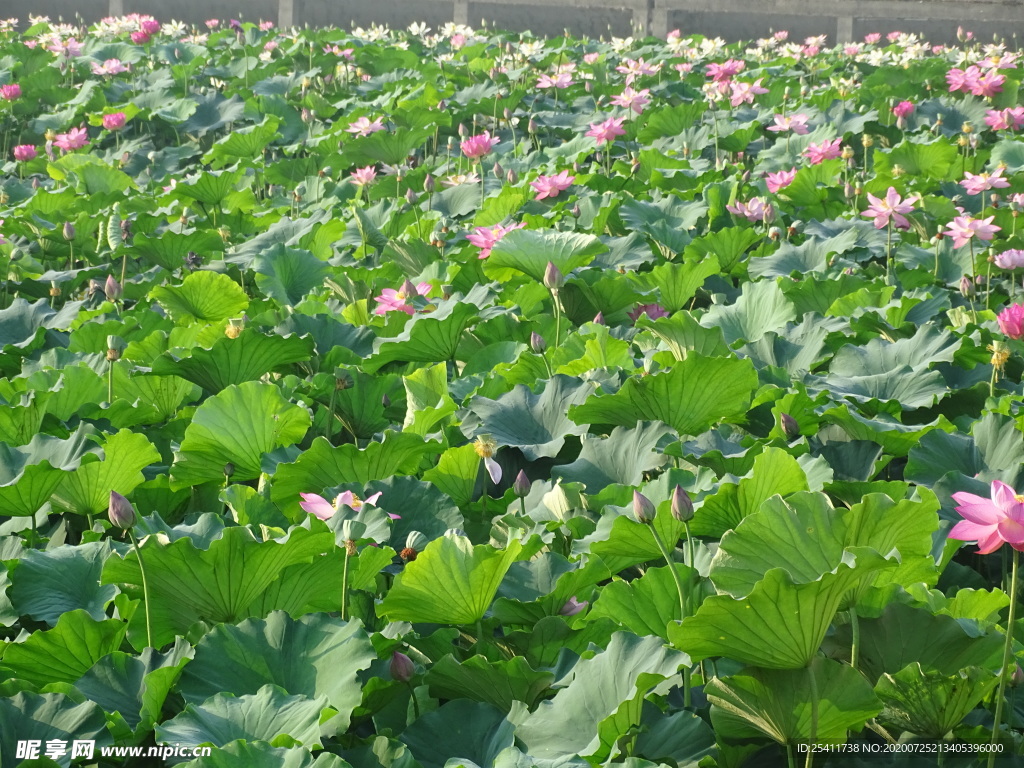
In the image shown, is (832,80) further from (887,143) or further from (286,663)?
(286,663)

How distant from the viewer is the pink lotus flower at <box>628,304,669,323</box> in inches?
97.4

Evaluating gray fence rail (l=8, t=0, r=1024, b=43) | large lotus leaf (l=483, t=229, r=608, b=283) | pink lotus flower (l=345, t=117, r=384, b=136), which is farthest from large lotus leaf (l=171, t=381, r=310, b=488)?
gray fence rail (l=8, t=0, r=1024, b=43)

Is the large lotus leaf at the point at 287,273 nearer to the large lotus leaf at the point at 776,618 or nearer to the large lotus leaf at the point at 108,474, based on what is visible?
the large lotus leaf at the point at 108,474

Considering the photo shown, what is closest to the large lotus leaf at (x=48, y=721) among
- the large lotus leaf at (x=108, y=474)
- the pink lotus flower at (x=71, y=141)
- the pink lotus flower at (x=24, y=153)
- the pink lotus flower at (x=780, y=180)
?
the large lotus leaf at (x=108, y=474)

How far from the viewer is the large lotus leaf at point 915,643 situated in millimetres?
1101

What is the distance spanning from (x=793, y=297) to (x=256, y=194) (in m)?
2.50

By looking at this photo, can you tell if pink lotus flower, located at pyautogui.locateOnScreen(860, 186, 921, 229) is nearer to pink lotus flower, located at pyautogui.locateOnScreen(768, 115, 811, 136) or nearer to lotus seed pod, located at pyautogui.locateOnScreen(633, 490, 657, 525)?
pink lotus flower, located at pyautogui.locateOnScreen(768, 115, 811, 136)

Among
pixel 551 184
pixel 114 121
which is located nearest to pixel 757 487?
pixel 551 184

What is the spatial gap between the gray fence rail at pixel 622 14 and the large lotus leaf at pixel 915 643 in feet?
28.4

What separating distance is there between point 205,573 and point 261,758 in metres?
0.36

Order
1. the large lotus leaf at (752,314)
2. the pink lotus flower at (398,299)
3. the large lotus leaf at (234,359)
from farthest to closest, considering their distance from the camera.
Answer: the pink lotus flower at (398,299) → the large lotus leaf at (752,314) → the large lotus leaf at (234,359)

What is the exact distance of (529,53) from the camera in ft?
21.4

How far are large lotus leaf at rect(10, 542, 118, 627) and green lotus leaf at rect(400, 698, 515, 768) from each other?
1.65 ft

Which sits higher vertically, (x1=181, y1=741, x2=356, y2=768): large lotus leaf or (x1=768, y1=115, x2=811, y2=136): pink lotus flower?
(x1=768, y1=115, x2=811, y2=136): pink lotus flower
